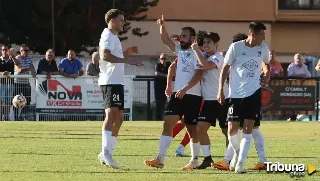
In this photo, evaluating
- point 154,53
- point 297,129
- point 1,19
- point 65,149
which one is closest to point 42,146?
point 65,149

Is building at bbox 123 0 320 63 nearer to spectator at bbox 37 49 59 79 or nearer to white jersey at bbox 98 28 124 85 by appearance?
spectator at bbox 37 49 59 79

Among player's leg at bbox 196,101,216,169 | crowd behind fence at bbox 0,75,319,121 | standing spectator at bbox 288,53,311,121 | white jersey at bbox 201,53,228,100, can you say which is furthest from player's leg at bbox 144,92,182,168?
standing spectator at bbox 288,53,311,121

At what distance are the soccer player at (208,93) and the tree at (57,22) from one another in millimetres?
26243

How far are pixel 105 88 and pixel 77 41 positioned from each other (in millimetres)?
28566

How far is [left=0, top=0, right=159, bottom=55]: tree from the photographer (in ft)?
133

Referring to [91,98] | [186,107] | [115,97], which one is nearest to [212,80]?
[186,107]

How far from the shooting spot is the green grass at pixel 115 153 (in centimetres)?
1230

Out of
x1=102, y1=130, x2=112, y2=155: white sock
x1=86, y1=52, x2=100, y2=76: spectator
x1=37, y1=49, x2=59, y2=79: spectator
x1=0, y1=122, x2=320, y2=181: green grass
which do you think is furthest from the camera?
x1=86, y1=52, x2=100, y2=76: spectator

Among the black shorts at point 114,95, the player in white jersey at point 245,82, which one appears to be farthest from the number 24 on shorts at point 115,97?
the player in white jersey at point 245,82

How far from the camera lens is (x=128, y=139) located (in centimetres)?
1961

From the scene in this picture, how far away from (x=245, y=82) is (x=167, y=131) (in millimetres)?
1387

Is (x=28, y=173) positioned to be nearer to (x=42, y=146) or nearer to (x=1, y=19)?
(x=42, y=146)

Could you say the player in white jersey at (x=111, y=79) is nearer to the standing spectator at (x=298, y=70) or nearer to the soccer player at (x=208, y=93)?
the soccer player at (x=208, y=93)

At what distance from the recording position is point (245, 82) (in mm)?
12898
